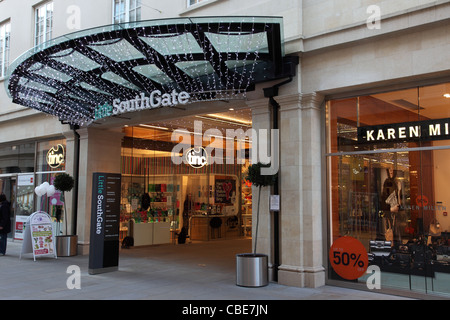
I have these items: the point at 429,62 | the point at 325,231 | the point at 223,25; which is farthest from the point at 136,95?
the point at 429,62

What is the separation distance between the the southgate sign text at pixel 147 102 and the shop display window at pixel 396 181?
3221 millimetres

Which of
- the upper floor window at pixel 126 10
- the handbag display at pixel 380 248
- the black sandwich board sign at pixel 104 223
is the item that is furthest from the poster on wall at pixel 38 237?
the handbag display at pixel 380 248

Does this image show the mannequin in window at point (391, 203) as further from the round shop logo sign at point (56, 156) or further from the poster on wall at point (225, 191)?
the round shop logo sign at point (56, 156)

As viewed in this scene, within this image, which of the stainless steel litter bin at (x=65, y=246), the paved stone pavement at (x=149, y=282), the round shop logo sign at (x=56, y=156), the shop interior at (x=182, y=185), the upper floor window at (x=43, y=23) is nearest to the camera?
the paved stone pavement at (x=149, y=282)

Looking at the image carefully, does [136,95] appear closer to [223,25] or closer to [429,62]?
[223,25]

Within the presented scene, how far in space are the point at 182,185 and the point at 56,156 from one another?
473 cm

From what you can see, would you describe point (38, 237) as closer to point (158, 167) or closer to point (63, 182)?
point (63, 182)

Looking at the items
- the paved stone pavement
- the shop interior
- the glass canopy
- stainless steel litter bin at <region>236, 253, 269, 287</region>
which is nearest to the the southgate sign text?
the glass canopy

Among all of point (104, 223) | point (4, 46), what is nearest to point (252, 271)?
Result: point (104, 223)

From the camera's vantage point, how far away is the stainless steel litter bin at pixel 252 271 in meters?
7.96

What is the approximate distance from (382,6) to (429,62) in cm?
134

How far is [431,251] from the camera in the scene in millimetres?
7180

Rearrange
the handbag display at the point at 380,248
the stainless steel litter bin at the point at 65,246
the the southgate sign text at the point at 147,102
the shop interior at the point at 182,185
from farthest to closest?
1. the shop interior at the point at 182,185
2. the stainless steel litter bin at the point at 65,246
3. the the southgate sign text at the point at 147,102
4. the handbag display at the point at 380,248

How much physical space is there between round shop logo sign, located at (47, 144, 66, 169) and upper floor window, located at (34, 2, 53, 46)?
12.4 feet
